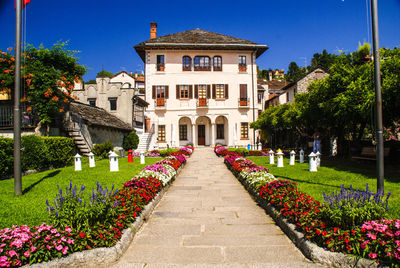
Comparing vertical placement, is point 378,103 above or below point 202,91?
below

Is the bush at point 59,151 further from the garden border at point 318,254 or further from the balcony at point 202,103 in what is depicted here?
the balcony at point 202,103

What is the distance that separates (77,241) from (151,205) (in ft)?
8.47

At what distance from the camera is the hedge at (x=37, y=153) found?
10250 millimetres

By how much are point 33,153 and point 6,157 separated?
1.74 m

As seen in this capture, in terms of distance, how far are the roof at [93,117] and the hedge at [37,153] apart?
11.6 feet

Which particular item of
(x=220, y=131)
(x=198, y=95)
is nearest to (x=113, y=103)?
(x=198, y=95)

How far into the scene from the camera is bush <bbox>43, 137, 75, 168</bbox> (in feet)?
43.7

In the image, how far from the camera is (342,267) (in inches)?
139

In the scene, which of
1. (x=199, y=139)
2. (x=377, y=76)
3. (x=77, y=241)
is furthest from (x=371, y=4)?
(x=199, y=139)

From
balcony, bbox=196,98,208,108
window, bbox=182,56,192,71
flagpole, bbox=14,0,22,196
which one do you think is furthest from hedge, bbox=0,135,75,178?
window, bbox=182,56,192,71

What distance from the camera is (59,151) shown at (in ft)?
46.3

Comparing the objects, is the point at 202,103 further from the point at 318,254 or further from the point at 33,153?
the point at 318,254

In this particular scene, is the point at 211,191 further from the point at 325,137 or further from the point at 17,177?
the point at 325,137

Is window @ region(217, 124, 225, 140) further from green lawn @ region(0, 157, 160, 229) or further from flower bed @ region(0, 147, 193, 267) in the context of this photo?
flower bed @ region(0, 147, 193, 267)
